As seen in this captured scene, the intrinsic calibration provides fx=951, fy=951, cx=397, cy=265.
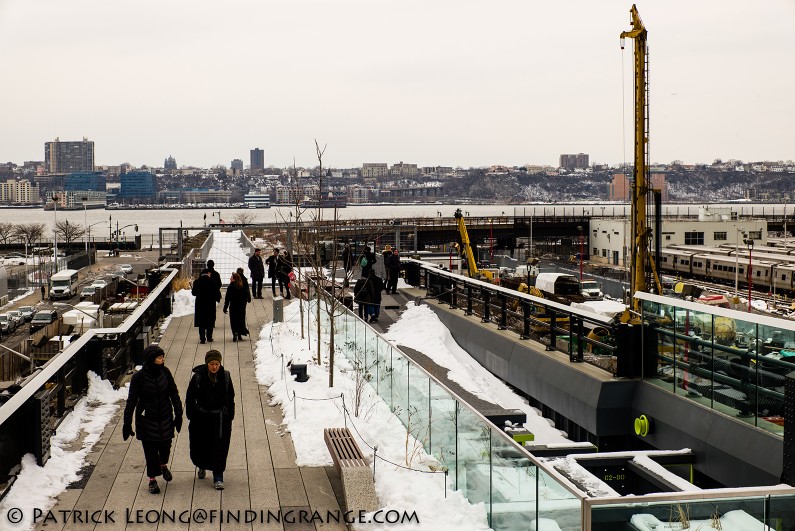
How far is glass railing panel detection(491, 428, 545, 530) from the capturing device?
7262 millimetres

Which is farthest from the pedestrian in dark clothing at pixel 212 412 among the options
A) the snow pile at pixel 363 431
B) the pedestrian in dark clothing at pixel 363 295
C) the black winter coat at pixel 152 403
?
the pedestrian in dark clothing at pixel 363 295

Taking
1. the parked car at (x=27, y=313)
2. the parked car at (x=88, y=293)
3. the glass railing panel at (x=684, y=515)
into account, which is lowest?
the parked car at (x=27, y=313)

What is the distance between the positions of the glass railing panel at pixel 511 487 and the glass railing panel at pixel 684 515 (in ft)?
2.56

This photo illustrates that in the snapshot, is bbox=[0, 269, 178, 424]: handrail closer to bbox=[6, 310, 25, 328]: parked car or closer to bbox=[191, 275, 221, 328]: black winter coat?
bbox=[191, 275, 221, 328]: black winter coat

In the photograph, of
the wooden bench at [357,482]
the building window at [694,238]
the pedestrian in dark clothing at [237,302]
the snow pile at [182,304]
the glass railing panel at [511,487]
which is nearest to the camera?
the glass railing panel at [511,487]

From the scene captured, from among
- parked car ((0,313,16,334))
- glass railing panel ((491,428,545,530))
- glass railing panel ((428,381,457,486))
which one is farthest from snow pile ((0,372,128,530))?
parked car ((0,313,16,334))

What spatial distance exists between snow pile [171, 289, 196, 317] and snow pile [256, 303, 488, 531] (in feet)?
20.0

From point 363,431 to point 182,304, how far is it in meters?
14.4

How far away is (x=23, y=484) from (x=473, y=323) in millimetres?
17053

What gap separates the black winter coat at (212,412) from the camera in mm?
9508

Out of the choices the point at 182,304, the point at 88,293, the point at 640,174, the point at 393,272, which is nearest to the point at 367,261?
the point at 182,304

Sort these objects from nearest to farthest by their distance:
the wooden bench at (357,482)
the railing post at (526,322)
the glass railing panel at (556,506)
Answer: the glass railing panel at (556,506), the wooden bench at (357,482), the railing post at (526,322)

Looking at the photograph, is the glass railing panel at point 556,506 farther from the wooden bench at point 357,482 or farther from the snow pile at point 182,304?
the snow pile at point 182,304

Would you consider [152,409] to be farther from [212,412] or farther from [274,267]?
[274,267]
